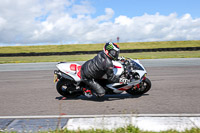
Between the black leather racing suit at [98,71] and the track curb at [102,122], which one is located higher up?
the black leather racing suit at [98,71]

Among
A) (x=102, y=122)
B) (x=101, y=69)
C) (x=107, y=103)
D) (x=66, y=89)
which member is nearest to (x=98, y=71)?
(x=101, y=69)

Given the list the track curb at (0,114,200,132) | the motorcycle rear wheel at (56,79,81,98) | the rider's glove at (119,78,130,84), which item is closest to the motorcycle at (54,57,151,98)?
the motorcycle rear wheel at (56,79,81,98)

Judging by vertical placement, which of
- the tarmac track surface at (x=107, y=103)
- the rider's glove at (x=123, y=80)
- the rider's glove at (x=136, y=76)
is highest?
the rider's glove at (x=136, y=76)

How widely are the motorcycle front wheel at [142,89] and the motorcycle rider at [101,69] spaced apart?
76 cm

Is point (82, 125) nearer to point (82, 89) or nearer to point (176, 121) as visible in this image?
point (176, 121)

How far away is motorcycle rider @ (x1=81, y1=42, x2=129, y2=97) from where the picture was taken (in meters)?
5.84

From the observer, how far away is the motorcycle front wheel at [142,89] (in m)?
6.54

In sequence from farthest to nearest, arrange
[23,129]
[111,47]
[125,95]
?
[125,95] < [111,47] < [23,129]

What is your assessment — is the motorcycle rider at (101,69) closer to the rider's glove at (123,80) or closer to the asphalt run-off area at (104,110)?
the rider's glove at (123,80)

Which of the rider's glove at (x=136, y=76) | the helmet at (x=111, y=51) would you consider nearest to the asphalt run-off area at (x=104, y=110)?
the rider's glove at (x=136, y=76)

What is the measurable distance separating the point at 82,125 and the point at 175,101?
9.90ft

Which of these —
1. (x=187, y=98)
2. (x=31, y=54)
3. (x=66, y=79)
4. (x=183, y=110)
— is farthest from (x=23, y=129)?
(x=31, y=54)

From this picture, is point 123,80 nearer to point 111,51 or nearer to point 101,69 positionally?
point 101,69

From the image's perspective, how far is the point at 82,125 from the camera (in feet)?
13.4
